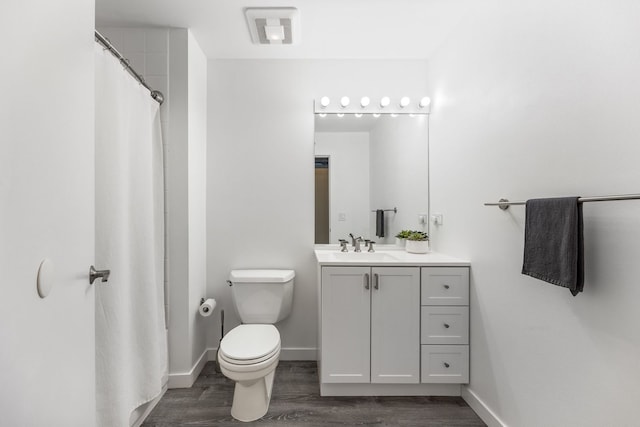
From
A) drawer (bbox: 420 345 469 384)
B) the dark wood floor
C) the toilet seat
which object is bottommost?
the dark wood floor

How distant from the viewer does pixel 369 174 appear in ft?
7.95

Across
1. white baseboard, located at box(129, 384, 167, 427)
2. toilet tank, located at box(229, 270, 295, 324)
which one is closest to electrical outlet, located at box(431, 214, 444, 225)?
toilet tank, located at box(229, 270, 295, 324)

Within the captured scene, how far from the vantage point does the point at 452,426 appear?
5.35ft

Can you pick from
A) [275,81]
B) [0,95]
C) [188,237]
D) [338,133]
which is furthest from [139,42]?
[0,95]

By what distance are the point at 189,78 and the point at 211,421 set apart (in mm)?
2105

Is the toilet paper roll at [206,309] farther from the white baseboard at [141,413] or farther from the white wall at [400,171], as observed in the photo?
the white wall at [400,171]

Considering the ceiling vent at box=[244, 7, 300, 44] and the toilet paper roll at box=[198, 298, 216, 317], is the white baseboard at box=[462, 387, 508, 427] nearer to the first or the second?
the toilet paper roll at box=[198, 298, 216, 317]

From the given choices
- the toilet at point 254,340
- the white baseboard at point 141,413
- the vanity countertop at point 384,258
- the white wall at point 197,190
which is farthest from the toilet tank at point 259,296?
the white baseboard at point 141,413

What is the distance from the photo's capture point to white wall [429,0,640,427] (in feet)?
3.16

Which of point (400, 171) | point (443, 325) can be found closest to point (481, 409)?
point (443, 325)

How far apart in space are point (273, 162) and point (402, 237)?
1.19m

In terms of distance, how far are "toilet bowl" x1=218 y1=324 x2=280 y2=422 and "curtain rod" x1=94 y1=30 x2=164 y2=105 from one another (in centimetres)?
154

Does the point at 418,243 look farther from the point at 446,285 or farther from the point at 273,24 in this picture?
the point at 273,24

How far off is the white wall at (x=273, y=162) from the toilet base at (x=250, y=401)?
2.20 ft
